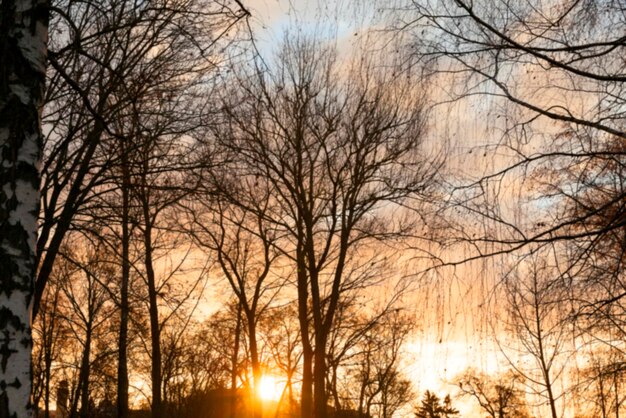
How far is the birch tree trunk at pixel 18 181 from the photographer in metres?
3.12

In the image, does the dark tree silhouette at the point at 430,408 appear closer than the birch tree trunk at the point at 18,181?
No

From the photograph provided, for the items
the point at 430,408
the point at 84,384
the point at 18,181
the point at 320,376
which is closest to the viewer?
the point at 18,181

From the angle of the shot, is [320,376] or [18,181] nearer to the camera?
[18,181]

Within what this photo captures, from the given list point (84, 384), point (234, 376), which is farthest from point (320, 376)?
point (234, 376)

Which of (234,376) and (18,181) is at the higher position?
(18,181)

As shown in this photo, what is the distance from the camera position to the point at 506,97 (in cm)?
383

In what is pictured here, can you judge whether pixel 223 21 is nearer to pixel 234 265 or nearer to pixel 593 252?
pixel 593 252

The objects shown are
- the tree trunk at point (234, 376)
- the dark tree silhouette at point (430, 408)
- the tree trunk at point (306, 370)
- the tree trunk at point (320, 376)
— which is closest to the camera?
the tree trunk at point (320, 376)

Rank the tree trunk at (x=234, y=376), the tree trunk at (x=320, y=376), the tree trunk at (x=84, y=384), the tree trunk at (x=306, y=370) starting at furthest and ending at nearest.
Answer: the tree trunk at (x=234, y=376) < the tree trunk at (x=84, y=384) < the tree trunk at (x=306, y=370) < the tree trunk at (x=320, y=376)

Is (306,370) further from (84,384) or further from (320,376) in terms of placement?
(84,384)

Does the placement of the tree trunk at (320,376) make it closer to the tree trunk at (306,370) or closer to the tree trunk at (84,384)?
the tree trunk at (306,370)

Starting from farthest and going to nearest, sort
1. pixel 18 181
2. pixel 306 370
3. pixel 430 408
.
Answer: pixel 430 408
pixel 306 370
pixel 18 181

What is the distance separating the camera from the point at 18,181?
3.30m

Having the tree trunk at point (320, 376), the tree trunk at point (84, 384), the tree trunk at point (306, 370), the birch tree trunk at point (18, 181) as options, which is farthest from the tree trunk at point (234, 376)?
the birch tree trunk at point (18, 181)
